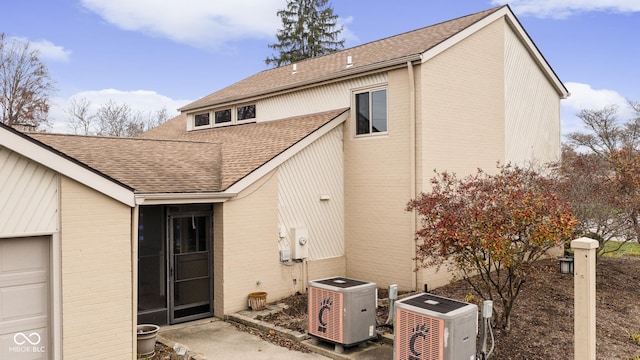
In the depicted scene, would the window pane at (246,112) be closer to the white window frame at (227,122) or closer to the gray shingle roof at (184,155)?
the white window frame at (227,122)

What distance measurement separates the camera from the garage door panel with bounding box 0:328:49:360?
6504 mm

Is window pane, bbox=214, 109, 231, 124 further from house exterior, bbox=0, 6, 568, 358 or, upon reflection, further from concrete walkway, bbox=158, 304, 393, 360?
concrete walkway, bbox=158, 304, 393, 360

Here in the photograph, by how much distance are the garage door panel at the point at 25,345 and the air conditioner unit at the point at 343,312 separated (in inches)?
168

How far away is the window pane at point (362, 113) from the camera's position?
41.5 feet

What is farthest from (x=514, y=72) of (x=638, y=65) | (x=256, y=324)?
(x=638, y=65)

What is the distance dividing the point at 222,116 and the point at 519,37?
11.1 metres

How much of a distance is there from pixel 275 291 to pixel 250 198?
238 centimetres

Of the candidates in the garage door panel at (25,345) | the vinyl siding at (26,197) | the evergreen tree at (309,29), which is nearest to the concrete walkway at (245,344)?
the garage door panel at (25,345)

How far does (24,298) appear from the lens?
6.65 metres

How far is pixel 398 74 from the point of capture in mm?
11828

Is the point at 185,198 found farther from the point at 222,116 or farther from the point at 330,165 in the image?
the point at 222,116

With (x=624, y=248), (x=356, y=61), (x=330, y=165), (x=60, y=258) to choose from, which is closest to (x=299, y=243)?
(x=330, y=165)

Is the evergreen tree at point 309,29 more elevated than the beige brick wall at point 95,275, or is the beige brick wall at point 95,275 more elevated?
Answer: the evergreen tree at point 309,29

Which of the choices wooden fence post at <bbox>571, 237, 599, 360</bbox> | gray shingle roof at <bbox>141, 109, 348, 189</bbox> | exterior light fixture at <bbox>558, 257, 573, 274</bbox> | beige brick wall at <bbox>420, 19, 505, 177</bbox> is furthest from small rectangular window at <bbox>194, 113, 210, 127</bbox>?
wooden fence post at <bbox>571, 237, 599, 360</bbox>
